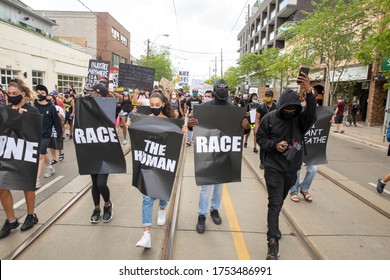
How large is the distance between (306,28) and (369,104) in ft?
23.3

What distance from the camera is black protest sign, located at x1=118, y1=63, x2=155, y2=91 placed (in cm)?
1374

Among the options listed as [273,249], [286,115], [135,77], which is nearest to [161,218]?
[273,249]

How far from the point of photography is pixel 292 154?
334 cm

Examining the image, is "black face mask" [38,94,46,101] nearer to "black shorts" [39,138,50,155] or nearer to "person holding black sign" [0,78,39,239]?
"black shorts" [39,138,50,155]

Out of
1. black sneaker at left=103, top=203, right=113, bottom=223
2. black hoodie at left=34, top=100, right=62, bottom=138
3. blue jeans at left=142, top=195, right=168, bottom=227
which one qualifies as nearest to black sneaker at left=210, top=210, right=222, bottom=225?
blue jeans at left=142, top=195, right=168, bottom=227

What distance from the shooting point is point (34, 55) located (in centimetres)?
2042

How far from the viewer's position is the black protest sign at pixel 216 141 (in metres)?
3.94

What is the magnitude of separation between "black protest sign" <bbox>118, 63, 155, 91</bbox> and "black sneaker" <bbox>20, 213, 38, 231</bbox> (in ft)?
33.8

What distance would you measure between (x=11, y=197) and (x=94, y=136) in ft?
4.47

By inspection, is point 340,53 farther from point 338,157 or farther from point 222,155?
point 222,155

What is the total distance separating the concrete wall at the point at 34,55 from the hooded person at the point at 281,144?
59.8 ft

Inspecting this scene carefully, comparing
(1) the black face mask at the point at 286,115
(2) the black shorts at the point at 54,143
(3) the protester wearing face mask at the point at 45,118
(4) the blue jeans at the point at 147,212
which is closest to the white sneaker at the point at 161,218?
(4) the blue jeans at the point at 147,212

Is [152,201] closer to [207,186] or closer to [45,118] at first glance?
[207,186]
